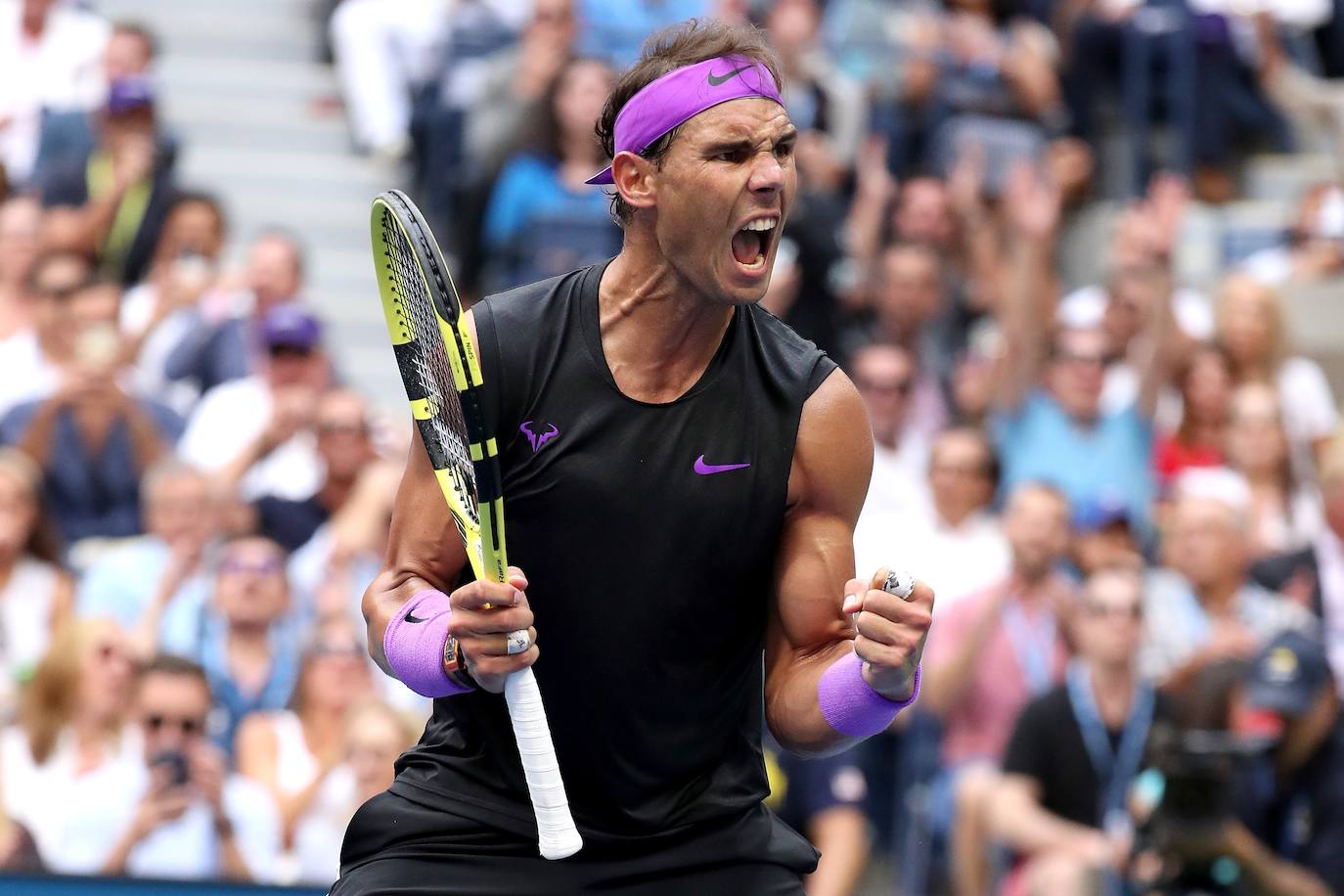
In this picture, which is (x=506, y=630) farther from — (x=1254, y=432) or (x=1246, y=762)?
(x=1254, y=432)

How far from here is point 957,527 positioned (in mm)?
8234

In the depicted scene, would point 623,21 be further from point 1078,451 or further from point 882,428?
point 1078,451

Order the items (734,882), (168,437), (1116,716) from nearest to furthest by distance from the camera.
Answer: (734,882) < (1116,716) < (168,437)

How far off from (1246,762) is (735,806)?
3606 mm

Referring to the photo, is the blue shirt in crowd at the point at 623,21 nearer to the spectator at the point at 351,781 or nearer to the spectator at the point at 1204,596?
the spectator at the point at 1204,596

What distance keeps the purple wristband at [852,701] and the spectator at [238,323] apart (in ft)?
17.2

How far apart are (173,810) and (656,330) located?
11.5 ft

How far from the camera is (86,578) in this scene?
7.70m

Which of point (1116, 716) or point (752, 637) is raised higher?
point (752, 637)

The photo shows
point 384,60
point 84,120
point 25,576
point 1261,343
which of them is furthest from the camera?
point 384,60

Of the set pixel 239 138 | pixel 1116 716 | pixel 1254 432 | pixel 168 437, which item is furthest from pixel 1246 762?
pixel 239 138

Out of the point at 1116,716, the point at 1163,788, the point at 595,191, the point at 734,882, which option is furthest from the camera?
the point at 595,191

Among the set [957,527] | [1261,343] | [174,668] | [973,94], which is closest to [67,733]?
[174,668]

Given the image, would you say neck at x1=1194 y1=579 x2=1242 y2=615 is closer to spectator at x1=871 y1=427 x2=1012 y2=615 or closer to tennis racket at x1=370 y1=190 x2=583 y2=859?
spectator at x1=871 y1=427 x2=1012 y2=615
